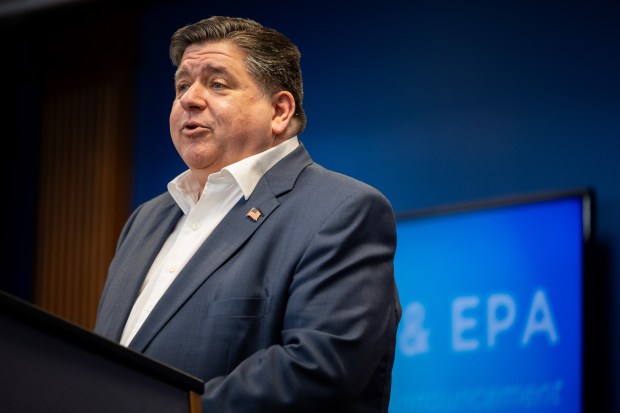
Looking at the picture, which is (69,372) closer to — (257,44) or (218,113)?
(218,113)

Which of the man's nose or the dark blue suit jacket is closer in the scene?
the dark blue suit jacket

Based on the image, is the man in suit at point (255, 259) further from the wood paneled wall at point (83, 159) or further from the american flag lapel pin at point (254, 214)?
the wood paneled wall at point (83, 159)

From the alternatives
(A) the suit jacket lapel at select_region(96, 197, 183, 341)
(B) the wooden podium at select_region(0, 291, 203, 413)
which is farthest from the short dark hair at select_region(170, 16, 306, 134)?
(B) the wooden podium at select_region(0, 291, 203, 413)

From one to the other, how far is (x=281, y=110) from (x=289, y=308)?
2.16 feet

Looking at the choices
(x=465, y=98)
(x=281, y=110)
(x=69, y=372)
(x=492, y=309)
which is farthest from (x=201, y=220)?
(x=465, y=98)

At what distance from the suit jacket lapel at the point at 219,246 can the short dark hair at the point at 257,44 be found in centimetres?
27

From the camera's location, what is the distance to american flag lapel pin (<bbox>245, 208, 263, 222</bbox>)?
2.13 meters

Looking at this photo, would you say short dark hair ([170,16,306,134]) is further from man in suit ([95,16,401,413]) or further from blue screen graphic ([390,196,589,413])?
blue screen graphic ([390,196,589,413])

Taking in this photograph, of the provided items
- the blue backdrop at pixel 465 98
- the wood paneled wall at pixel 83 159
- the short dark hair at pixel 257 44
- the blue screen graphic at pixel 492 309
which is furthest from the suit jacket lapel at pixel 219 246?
the wood paneled wall at pixel 83 159

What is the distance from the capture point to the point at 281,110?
246 cm

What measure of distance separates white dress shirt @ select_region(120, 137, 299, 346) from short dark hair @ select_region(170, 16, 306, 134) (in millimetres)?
174

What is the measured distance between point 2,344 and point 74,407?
138 mm

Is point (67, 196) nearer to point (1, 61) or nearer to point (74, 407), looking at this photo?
point (1, 61)

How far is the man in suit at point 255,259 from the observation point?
73.2 inches
